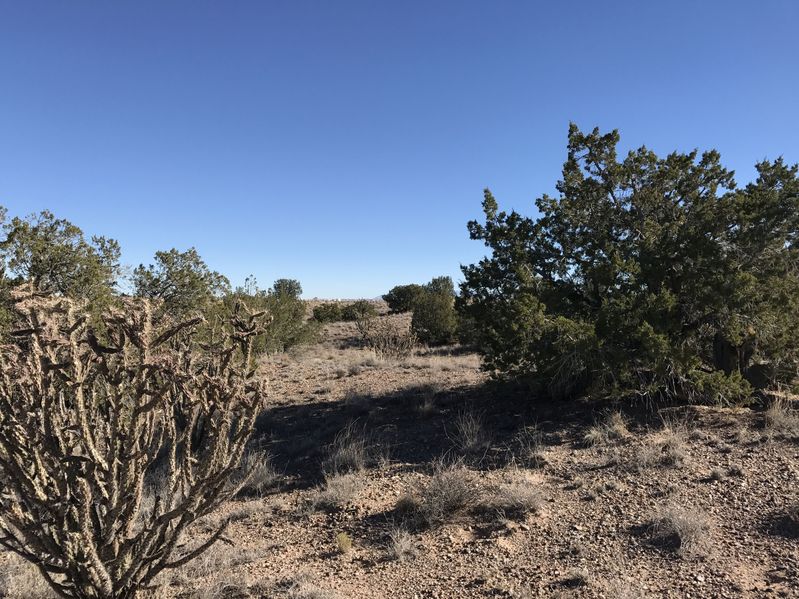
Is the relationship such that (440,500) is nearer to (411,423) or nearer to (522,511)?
(522,511)

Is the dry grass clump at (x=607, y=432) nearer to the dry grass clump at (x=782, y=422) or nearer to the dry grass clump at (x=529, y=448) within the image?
the dry grass clump at (x=529, y=448)

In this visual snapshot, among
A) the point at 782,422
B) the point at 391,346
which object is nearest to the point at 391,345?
the point at 391,346

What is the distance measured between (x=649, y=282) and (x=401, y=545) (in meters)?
5.54

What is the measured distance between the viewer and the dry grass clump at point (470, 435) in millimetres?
7445

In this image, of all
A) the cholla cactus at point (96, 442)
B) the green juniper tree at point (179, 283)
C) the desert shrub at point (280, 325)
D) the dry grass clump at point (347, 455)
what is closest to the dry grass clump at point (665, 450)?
the dry grass clump at point (347, 455)

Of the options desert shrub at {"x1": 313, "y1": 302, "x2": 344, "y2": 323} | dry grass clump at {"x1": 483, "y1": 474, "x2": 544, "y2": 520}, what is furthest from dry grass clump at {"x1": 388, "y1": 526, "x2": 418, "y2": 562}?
desert shrub at {"x1": 313, "y1": 302, "x2": 344, "y2": 323}

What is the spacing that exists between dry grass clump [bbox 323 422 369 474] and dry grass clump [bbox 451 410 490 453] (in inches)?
55.8

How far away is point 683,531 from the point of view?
4.72 m

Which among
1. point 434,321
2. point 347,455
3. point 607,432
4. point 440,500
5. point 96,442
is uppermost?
point 434,321

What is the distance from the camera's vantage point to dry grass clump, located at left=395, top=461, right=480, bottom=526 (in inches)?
221

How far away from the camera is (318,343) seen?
2616cm

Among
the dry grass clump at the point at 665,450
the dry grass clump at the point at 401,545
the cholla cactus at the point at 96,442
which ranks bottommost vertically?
the dry grass clump at the point at 401,545

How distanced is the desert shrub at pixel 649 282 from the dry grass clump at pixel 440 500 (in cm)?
269

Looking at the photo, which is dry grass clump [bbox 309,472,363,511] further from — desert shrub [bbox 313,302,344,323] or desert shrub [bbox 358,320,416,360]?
desert shrub [bbox 313,302,344,323]
